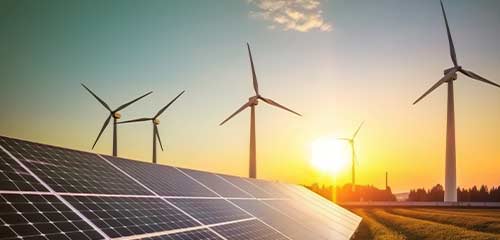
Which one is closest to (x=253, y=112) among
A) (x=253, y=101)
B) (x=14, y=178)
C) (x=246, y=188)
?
(x=253, y=101)

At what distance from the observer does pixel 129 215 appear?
43.0ft

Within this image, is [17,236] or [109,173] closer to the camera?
[17,236]

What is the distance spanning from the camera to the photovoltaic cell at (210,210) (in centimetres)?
1656

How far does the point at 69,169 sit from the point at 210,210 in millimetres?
5281

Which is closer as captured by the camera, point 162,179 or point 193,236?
point 193,236

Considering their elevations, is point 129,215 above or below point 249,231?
above

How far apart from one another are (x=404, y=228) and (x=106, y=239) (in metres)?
40.0

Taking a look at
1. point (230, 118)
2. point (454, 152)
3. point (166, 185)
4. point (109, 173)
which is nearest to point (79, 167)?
point (109, 173)

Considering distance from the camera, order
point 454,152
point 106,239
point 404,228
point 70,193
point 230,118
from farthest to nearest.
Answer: point 454,152 → point 230,118 → point 404,228 → point 70,193 → point 106,239

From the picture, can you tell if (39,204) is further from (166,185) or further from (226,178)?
(226,178)

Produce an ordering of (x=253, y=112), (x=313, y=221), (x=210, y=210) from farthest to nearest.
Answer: (x=253, y=112)
(x=313, y=221)
(x=210, y=210)

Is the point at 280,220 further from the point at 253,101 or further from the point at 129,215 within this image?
the point at 253,101

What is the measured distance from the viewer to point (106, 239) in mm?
10766

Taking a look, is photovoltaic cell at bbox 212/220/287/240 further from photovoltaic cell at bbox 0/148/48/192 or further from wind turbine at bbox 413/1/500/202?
wind turbine at bbox 413/1/500/202
